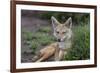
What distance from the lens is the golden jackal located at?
6.06 feet

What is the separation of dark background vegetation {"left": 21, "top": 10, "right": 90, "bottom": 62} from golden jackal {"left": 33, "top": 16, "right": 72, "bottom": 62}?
36mm

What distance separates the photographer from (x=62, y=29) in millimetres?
1895

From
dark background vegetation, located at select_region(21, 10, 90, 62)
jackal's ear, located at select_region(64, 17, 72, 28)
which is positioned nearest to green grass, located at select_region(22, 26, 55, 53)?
dark background vegetation, located at select_region(21, 10, 90, 62)

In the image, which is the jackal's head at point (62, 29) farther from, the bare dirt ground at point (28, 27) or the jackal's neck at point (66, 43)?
the bare dirt ground at point (28, 27)

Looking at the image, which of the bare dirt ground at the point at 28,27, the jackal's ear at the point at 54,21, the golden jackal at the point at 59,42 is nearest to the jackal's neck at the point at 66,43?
the golden jackal at the point at 59,42

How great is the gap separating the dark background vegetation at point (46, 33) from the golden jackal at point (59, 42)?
36mm

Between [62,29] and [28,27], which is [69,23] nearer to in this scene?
[62,29]

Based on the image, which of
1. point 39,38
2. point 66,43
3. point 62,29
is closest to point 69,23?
point 62,29

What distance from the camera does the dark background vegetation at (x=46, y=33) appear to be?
1772 mm

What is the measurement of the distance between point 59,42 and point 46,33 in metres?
0.16

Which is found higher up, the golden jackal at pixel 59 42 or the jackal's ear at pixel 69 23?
the jackal's ear at pixel 69 23

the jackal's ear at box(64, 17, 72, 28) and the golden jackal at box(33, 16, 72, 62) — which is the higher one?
the jackal's ear at box(64, 17, 72, 28)

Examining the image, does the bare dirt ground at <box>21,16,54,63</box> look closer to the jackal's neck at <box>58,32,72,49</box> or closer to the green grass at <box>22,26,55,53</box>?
the green grass at <box>22,26,55,53</box>

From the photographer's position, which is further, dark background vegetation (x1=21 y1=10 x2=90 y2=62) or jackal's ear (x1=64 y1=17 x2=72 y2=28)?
jackal's ear (x1=64 y1=17 x2=72 y2=28)
